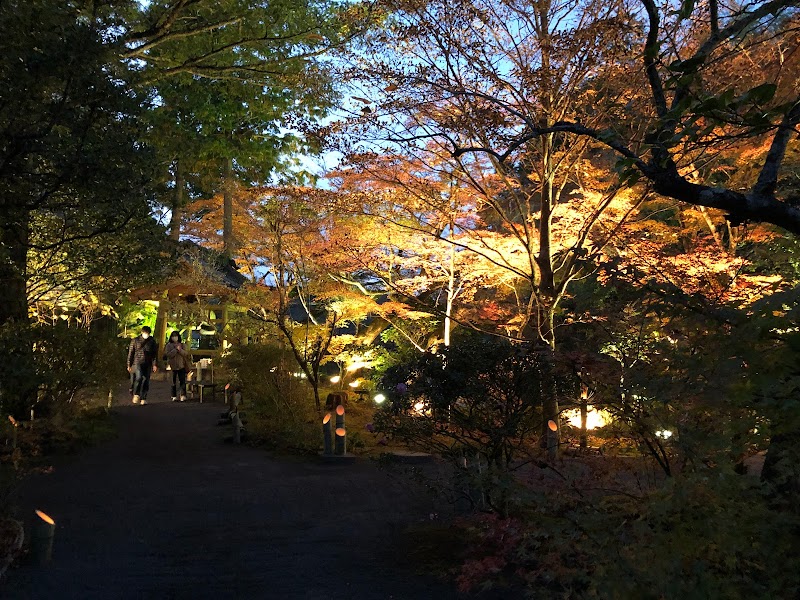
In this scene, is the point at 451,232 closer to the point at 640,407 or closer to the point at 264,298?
the point at 264,298

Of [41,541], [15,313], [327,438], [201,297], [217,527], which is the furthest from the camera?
[201,297]

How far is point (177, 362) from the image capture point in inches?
622

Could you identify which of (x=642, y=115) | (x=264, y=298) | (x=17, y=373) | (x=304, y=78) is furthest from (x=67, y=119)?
(x=264, y=298)

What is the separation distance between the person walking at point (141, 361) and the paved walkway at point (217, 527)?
426cm

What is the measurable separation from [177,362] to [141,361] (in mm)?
1045

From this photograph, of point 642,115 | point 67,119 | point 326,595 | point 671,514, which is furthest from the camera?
point 642,115

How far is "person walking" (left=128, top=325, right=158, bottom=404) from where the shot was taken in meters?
14.5

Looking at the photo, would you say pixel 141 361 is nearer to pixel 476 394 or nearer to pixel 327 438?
pixel 327 438

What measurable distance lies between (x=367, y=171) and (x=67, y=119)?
16.6 feet

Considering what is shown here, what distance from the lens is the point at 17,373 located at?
6.85m

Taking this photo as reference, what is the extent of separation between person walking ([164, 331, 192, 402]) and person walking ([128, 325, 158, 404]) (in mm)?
417

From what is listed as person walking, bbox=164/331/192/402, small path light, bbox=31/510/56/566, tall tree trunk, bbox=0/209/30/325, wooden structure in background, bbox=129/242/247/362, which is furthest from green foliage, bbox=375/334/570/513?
wooden structure in background, bbox=129/242/247/362

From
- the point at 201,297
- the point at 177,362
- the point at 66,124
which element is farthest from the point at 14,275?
the point at 201,297

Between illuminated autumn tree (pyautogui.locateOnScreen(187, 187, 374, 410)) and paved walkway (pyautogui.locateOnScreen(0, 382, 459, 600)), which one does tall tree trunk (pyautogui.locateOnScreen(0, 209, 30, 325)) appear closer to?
paved walkway (pyautogui.locateOnScreen(0, 382, 459, 600))
